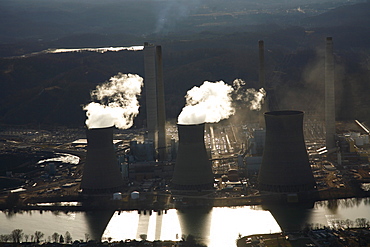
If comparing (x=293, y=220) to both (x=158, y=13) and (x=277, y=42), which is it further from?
(x=158, y=13)

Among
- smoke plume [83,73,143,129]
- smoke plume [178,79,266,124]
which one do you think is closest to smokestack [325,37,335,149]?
smoke plume [178,79,266,124]

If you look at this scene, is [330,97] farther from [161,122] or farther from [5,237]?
[5,237]

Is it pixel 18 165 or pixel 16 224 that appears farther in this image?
pixel 18 165

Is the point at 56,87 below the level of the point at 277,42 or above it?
below

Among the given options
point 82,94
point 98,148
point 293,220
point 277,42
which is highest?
point 277,42

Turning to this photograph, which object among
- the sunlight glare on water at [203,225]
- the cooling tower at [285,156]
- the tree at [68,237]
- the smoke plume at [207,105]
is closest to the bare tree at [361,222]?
the sunlight glare on water at [203,225]

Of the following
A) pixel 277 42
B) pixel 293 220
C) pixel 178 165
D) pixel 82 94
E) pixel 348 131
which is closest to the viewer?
pixel 293 220

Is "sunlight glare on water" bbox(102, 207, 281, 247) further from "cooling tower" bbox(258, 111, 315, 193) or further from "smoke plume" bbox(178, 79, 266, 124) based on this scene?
"smoke plume" bbox(178, 79, 266, 124)

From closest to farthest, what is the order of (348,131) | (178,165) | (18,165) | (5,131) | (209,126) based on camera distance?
(178,165) → (18,165) → (348,131) → (209,126) → (5,131)

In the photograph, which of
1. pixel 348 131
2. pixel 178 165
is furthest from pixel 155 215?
pixel 348 131

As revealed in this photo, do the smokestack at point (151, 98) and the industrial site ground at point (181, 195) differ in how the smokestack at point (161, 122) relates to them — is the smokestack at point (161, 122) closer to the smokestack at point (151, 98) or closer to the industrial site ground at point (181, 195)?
the smokestack at point (151, 98)
